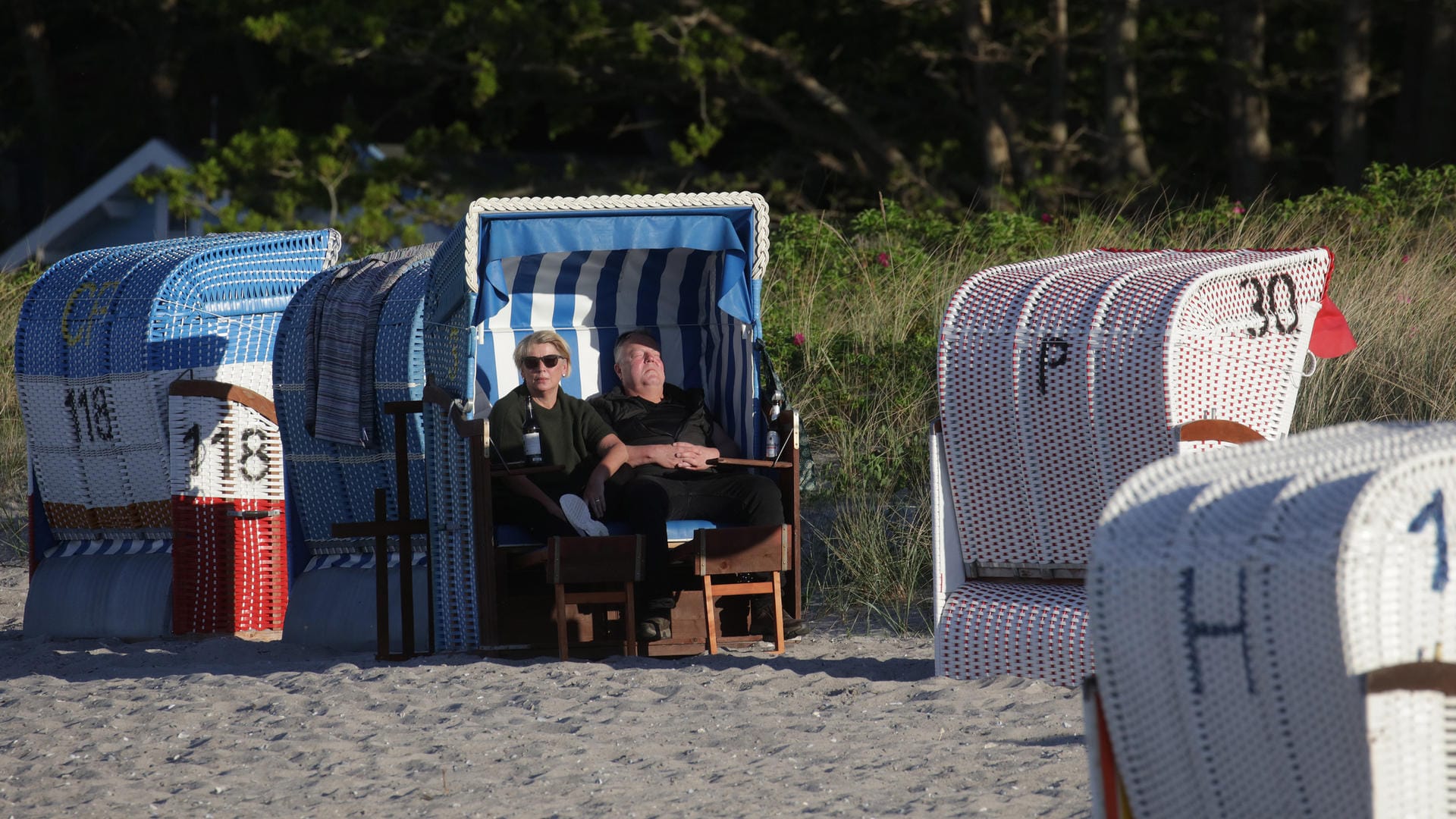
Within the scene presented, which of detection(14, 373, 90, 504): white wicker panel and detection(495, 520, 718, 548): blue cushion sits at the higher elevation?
detection(14, 373, 90, 504): white wicker panel

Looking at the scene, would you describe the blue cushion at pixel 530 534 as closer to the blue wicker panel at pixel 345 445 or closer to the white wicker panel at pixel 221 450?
the blue wicker panel at pixel 345 445

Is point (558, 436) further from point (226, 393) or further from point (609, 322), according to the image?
point (226, 393)

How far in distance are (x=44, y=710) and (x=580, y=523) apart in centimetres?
198

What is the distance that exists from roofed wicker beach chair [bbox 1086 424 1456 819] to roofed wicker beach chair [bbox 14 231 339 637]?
5217 mm

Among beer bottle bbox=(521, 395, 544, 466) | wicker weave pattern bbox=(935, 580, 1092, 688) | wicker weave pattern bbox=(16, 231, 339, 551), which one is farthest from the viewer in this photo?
wicker weave pattern bbox=(16, 231, 339, 551)

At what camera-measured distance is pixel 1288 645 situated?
8.30ft

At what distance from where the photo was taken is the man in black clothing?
21.3ft

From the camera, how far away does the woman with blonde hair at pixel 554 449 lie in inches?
257

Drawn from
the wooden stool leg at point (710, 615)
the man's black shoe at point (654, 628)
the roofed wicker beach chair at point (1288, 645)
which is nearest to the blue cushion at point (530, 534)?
the wooden stool leg at point (710, 615)

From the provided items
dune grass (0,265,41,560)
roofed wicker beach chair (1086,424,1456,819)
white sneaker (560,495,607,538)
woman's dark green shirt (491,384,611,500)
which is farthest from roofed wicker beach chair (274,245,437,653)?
roofed wicker beach chair (1086,424,1456,819)

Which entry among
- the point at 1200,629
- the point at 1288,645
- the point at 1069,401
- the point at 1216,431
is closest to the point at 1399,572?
the point at 1288,645

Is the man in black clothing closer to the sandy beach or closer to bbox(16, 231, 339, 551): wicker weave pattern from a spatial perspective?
the sandy beach

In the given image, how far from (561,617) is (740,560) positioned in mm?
702

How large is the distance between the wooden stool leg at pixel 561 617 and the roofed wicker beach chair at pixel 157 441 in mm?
1775
